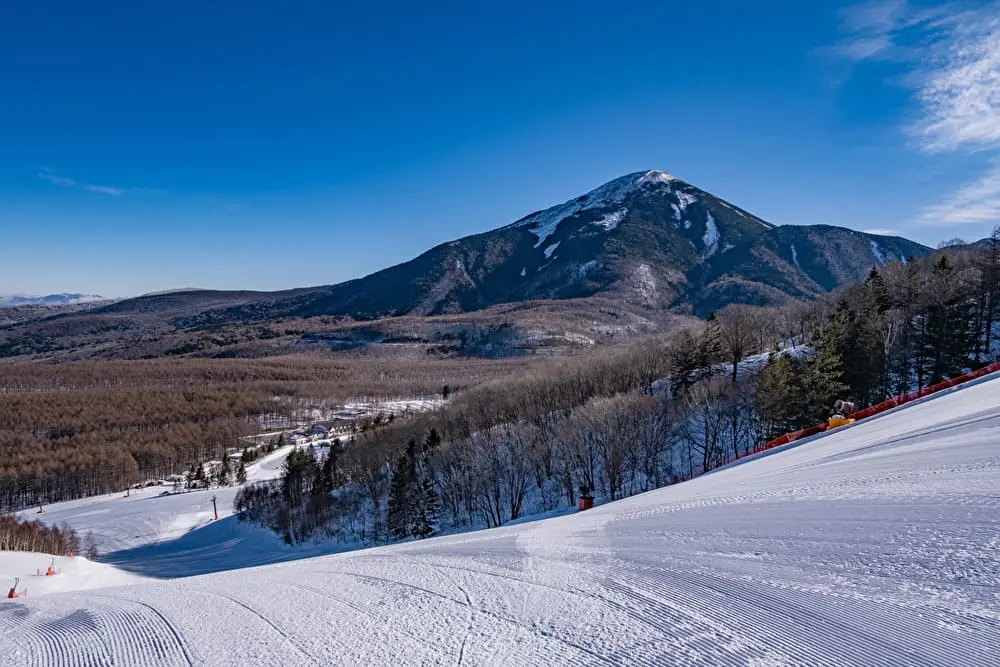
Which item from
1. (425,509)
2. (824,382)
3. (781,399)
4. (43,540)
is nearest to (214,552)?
(43,540)

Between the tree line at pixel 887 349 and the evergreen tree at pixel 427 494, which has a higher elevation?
the tree line at pixel 887 349

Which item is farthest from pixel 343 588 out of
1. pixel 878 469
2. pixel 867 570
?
pixel 878 469

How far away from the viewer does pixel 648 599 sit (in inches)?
230

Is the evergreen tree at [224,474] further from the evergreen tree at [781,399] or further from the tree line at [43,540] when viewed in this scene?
the evergreen tree at [781,399]

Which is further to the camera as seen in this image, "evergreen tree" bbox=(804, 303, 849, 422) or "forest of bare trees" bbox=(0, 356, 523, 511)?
"forest of bare trees" bbox=(0, 356, 523, 511)

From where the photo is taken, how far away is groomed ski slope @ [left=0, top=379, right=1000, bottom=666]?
4.66 m

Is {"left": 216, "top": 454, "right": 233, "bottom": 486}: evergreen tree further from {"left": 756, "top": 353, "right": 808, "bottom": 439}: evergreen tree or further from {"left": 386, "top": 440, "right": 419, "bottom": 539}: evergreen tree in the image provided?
{"left": 756, "top": 353, "right": 808, "bottom": 439}: evergreen tree

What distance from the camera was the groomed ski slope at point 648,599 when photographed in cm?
466

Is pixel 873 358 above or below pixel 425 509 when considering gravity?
above

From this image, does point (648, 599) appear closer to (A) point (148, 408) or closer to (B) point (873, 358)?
(B) point (873, 358)

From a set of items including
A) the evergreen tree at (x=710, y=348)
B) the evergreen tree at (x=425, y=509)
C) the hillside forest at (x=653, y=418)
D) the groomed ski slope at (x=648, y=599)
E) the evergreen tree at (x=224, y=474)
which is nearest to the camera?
the groomed ski slope at (x=648, y=599)

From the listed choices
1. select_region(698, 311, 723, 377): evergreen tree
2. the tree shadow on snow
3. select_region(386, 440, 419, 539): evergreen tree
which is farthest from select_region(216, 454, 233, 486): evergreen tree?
select_region(698, 311, 723, 377): evergreen tree

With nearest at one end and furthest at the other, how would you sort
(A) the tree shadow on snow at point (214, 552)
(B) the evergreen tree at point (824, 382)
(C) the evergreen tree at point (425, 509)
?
(B) the evergreen tree at point (824, 382) < (C) the evergreen tree at point (425, 509) < (A) the tree shadow on snow at point (214, 552)

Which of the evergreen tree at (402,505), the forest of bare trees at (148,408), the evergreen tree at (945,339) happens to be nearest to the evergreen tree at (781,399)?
the evergreen tree at (945,339)
